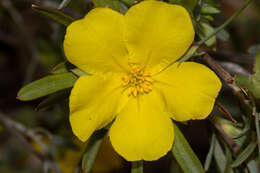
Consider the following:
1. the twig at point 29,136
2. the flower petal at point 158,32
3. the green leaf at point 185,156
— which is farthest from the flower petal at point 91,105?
the twig at point 29,136

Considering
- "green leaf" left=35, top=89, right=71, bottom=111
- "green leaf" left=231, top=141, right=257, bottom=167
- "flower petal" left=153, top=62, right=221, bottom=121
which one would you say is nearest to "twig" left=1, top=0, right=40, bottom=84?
"green leaf" left=35, top=89, right=71, bottom=111

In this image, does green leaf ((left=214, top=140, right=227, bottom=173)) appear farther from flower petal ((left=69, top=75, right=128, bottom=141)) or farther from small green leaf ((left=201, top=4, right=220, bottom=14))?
small green leaf ((left=201, top=4, right=220, bottom=14))

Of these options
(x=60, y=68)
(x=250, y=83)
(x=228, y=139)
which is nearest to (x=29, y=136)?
(x=60, y=68)

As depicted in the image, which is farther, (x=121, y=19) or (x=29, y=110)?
(x=29, y=110)

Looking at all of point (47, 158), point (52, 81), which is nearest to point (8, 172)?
point (47, 158)

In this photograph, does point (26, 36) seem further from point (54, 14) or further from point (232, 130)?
point (232, 130)

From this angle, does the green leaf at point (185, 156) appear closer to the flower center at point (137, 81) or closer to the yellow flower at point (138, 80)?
the yellow flower at point (138, 80)

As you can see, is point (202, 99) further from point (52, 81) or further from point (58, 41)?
point (58, 41)
